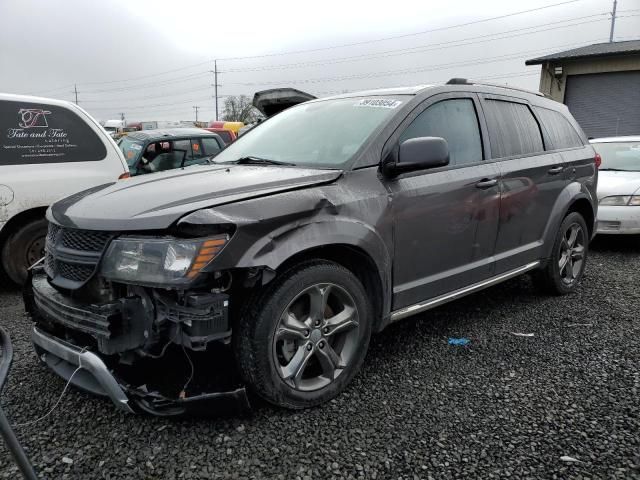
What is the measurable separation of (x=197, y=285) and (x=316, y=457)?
0.94 metres

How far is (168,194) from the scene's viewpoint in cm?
253

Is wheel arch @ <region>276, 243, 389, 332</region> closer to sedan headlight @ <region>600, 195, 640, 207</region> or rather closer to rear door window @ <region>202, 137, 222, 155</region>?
sedan headlight @ <region>600, 195, 640, 207</region>

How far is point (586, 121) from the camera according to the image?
17844mm

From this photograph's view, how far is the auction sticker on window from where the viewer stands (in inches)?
125

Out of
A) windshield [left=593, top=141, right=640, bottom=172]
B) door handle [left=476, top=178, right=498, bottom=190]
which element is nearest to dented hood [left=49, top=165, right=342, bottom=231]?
door handle [left=476, top=178, right=498, bottom=190]

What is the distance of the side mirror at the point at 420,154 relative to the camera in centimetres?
279

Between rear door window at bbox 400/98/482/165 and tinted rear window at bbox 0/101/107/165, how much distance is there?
342 cm

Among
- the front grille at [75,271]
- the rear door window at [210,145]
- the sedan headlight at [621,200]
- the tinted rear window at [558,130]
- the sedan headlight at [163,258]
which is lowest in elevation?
the sedan headlight at [621,200]

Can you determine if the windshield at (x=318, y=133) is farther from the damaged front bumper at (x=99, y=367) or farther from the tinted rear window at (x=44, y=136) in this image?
the tinted rear window at (x=44, y=136)

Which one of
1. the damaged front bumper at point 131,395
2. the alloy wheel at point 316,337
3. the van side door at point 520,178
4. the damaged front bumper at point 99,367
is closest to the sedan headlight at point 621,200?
the van side door at point 520,178

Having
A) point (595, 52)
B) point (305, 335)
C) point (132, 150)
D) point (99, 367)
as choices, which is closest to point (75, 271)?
point (99, 367)

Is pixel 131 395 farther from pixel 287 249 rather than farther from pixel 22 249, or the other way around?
pixel 22 249

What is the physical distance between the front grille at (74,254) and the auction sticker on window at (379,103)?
6.01 feet

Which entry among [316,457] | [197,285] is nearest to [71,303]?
[197,285]
